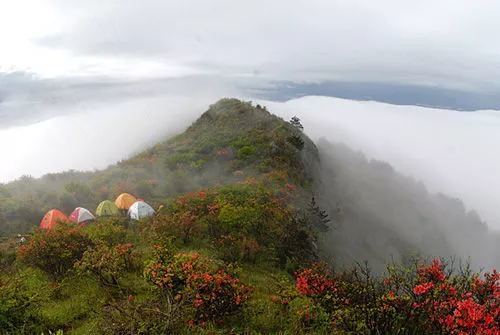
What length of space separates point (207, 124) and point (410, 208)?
1294 inches

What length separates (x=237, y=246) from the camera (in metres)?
16.1

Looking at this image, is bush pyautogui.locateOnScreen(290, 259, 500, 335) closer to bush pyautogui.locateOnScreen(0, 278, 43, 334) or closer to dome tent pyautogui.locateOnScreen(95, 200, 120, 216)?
bush pyautogui.locateOnScreen(0, 278, 43, 334)

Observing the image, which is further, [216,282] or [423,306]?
[216,282]

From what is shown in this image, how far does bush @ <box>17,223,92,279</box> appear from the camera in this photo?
12.2 m

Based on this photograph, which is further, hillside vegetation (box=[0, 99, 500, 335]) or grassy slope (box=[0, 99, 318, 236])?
grassy slope (box=[0, 99, 318, 236])

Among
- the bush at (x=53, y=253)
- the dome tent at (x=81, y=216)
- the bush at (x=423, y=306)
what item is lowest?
the dome tent at (x=81, y=216)

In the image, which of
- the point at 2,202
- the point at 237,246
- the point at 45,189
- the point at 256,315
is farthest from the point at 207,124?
the point at 256,315

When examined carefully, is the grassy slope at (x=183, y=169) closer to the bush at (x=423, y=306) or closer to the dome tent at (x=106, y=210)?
the dome tent at (x=106, y=210)

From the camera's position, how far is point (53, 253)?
12148 mm

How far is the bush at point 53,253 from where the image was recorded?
12.2m

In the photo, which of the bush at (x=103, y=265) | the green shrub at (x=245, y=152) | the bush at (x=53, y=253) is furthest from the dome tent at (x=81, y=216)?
the green shrub at (x=245, y=152)

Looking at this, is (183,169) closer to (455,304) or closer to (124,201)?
(124,201)

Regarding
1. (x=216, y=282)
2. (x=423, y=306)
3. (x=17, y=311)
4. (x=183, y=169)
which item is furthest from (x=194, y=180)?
(x=423, y=306)

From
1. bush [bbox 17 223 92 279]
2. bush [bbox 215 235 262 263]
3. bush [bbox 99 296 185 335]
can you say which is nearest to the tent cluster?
bush [bbox 215 235 262 263]
